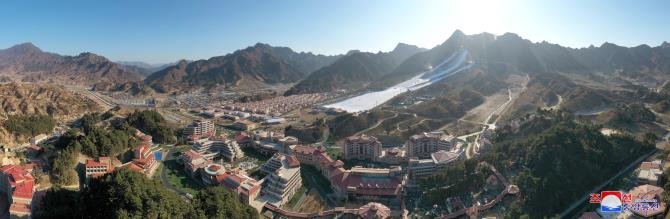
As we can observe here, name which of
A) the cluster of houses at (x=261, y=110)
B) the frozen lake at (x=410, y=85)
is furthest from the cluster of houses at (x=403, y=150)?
the frozen lake at (x=410, y=85)

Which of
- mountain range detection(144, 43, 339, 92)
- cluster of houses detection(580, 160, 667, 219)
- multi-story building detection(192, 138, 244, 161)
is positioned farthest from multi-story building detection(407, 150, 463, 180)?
mountain range detection(144, 43, 339, 92)

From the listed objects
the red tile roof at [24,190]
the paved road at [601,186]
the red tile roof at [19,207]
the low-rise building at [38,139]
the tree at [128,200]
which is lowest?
the paved road at [601,186]

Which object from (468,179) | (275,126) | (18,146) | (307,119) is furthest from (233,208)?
(307,119)

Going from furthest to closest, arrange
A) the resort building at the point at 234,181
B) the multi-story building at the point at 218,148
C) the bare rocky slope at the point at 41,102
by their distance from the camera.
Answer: the bare rocky slope at the point at 41,102, the multi-story building at the point at 218,148, the resort building at the point at 234,181

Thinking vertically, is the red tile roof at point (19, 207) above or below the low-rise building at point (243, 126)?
above

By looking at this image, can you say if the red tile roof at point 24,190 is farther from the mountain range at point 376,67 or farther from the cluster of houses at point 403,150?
the mountain range at point 376,67
